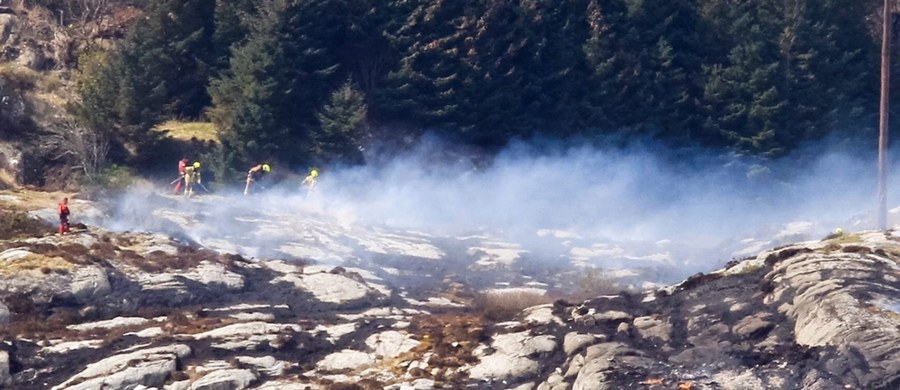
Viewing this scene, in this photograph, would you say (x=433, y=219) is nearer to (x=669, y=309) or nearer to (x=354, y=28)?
(x=354, y=28)

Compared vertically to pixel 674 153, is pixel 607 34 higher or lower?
higher

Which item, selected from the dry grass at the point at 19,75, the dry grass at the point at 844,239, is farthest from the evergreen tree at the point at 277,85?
the dry grass at the point at 844,239

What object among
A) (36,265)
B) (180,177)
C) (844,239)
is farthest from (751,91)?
(36,265)

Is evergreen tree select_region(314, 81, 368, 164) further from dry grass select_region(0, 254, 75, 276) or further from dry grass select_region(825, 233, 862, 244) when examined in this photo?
dry grass select_region(825, 233, 862, 244)

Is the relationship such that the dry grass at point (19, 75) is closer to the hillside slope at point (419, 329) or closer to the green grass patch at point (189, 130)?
the green grass patch at point (189, 130)

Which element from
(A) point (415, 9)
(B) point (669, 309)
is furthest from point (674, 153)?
(B) point (669, 309)
